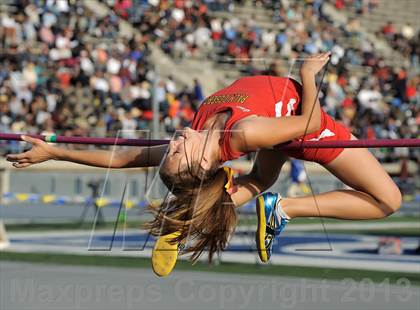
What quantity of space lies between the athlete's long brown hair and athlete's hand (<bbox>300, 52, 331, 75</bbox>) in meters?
0.82

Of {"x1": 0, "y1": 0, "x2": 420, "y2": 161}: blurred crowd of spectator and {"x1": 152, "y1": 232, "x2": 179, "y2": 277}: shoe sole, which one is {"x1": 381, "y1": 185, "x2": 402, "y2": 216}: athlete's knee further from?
{"x1": 0, "y1": 0, "x2": 420, "y2": 161}: blurred crowd of spectator

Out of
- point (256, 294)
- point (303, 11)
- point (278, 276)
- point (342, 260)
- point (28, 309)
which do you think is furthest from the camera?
point (303, 11)

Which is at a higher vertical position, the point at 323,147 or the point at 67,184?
the point at 323,147

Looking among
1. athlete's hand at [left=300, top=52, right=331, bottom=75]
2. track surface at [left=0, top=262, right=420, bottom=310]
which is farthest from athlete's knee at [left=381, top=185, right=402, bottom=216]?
track surface at [left=0, top=262, right=420, bottom=310]

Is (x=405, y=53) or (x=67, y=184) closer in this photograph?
(x=67, y=184)

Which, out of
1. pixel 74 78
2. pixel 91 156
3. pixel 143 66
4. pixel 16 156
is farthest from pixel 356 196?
pixel 143 66

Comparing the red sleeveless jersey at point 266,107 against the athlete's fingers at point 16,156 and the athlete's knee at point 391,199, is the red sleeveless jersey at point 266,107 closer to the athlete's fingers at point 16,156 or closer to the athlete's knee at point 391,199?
the athlete's knee at point 391,199

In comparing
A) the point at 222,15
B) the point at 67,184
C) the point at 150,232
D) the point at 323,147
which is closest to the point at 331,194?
the point at 323,147

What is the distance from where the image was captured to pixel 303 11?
1195 inches

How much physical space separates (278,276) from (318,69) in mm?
5071

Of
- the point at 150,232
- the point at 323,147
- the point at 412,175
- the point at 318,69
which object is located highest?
the point at 318,69

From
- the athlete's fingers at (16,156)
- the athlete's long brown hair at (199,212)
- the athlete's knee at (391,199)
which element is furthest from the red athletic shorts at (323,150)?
the athlete's fingers at (16,156)

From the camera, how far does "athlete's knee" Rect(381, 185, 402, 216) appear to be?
23.7 ft

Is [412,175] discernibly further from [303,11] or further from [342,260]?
[342,260]
